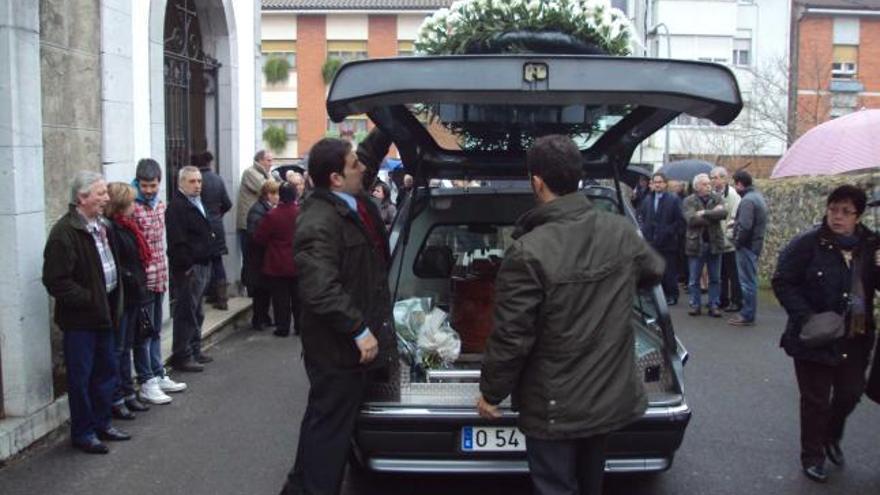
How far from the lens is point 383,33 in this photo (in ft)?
138

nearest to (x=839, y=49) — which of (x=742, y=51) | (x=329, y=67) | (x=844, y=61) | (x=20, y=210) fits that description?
(x=844, y=61)

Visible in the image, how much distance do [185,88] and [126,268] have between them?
510cm

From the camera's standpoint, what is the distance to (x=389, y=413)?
175 inches

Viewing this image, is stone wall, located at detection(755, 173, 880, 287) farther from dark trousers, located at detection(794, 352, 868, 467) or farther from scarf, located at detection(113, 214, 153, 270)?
scarf, located at detection(113, 214, 153, 270)

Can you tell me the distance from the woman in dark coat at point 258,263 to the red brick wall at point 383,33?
108 ft

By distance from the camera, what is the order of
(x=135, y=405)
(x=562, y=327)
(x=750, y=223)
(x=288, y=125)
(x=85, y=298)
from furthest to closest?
(x=288, y=125), (x=750, y=223), (x=135, y=405), (x=85, y=298), (x=562, y=327)

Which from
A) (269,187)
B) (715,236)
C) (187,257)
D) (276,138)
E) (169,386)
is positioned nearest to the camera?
(169,386)

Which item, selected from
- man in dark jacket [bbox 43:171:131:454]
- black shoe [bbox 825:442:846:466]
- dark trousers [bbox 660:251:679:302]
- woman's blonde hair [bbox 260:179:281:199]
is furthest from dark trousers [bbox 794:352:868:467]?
dark trousers [bbox 660:251:679:302]

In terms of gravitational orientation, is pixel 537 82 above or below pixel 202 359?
above

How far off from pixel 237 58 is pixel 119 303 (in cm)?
654

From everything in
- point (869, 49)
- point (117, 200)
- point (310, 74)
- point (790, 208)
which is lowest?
point (790, 208)

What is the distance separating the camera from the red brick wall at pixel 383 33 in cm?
4216

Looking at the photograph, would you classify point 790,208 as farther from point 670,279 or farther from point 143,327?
point 143,327

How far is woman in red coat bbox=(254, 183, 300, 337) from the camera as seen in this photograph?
31.4 ft
